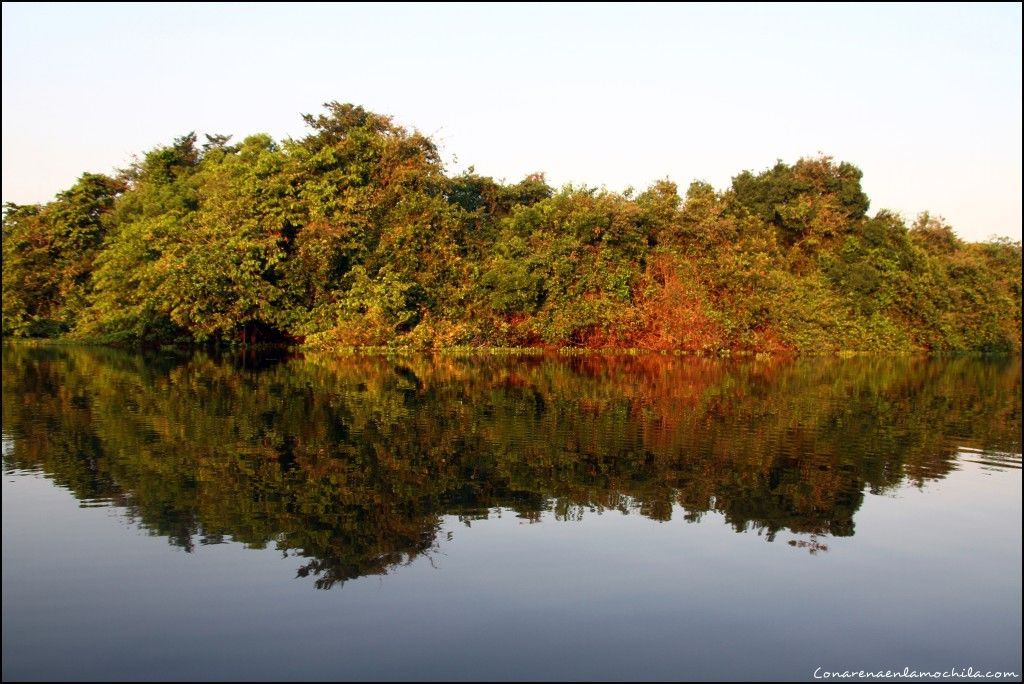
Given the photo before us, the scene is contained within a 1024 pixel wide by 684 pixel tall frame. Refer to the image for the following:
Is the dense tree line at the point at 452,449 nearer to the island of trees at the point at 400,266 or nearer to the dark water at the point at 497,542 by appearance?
the dark water at the point at 497,542

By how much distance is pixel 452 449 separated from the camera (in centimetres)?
1198

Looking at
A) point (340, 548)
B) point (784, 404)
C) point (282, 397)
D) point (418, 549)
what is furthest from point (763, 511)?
point (282, 397)

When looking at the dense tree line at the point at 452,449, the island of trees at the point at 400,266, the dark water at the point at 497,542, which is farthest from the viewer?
the island of trees at the point at 400,266

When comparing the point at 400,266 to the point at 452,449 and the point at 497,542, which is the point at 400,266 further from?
the point at 497,542

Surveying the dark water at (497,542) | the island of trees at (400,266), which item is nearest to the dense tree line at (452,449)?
the dark water at (497,542)

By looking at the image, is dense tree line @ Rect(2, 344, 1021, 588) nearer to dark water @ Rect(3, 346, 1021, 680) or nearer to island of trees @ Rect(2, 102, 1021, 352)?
dark water @ Rect(3, 346, 1021, 680)

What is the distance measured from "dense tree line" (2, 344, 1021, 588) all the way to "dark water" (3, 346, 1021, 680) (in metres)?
0.06

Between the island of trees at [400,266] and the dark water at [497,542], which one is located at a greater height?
the island of trees at [400,266]

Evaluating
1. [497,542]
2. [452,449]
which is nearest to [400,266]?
[452,449]

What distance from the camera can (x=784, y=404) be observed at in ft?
59.3

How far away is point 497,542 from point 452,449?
4296mm

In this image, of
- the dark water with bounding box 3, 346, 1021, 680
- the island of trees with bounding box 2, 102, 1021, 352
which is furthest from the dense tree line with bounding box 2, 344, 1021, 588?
the island of trees with bounding box 2, 102, 1021, 352

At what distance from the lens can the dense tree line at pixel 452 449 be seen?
848cm

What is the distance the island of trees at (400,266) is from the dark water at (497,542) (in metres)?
20.1
